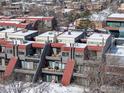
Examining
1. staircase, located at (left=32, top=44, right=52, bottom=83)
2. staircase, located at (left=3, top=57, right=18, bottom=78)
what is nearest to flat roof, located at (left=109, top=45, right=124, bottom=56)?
staircase, located at (left=32, top=44, right=52, bottom=83)

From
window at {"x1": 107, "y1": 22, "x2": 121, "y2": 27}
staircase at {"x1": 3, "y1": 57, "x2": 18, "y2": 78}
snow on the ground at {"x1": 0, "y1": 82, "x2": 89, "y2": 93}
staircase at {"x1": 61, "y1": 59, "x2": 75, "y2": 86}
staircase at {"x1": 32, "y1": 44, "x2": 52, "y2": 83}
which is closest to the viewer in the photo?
snow on the ground at {"x1": 0, "y1": 82, "x2": 89, "y2": 93}

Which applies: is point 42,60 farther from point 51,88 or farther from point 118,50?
point 118,50

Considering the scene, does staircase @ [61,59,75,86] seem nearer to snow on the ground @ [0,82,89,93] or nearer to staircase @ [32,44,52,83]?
snow on the ground @ [0,82,89,93]

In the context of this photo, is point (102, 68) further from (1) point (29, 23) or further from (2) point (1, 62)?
(1) point (29, 23)

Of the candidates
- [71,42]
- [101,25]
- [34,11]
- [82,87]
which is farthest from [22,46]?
[34,11]

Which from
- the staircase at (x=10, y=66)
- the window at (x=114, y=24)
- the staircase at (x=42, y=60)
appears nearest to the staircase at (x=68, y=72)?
the staircase at (x=42, y=60)

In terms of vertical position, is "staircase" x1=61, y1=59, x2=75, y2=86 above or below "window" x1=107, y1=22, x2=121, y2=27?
below

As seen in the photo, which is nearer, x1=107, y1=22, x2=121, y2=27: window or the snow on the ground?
the snow on the ground

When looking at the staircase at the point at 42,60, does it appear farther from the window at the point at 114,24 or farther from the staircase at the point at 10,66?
the window at the point at 114,24

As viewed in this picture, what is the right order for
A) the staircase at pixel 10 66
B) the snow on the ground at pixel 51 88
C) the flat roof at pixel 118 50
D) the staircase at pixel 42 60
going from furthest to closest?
the flat roof at pixel 118 50
the staircase at pixel 10 66
the staircase at pixel 42 60
the snow on the ground at pixel 51 88
